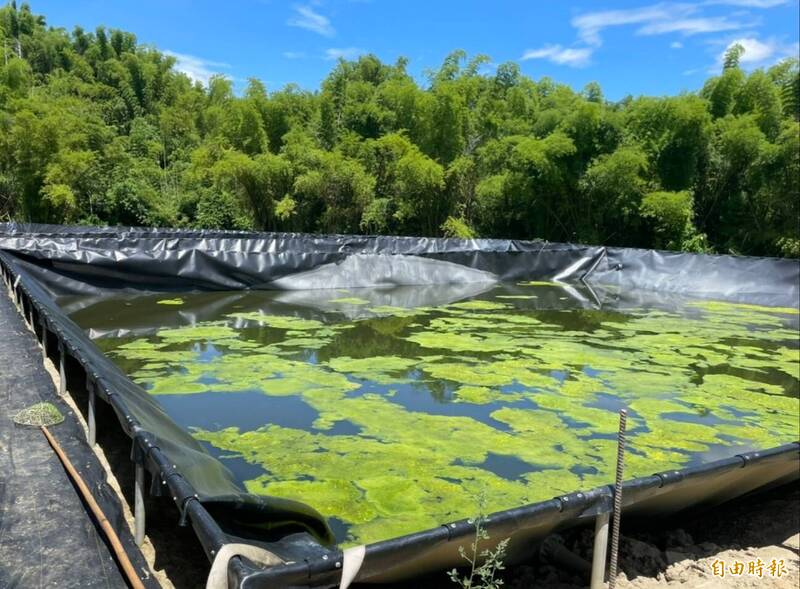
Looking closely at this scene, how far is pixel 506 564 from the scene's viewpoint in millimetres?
1841

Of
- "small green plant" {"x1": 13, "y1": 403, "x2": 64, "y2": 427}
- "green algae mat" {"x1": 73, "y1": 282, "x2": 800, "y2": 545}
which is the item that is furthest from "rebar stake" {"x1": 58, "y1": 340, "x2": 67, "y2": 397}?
"green algae mat" {"x1": 73, "y1": 282, "x2": 800, "y2": 545}

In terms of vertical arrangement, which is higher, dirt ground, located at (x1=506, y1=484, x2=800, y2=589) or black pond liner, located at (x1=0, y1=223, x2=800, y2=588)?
black pond liner, located at (x1=0, y1=223, x2=800, y2=588)

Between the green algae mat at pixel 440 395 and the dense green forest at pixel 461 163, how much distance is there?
5852 millimetres

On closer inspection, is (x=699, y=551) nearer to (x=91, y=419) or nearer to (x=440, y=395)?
(x=440, y=395)

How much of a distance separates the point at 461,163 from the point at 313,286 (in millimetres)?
6195

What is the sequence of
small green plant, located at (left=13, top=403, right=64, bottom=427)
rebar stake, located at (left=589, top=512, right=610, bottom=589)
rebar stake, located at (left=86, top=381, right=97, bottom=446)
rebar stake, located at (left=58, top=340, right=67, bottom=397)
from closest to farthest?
1. rebar stake, located at (left=589, top=512, right=610, bottom=589)
2. rebar stake, located at (left=86, top=381, right=97, bottom=446)
3. small green plant, located at (left=13, top=403, right=64, bottom=427)
4. rebar stake, located at (left=58, top=340, right=67, bottom=397)

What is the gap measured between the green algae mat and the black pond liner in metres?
0.50

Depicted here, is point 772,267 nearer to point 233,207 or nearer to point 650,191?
point 650,191

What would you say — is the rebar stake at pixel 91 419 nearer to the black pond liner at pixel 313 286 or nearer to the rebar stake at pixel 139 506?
the black pond liner at pixel 313 286

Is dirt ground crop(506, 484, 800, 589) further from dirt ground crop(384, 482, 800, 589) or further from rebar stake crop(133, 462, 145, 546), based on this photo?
rebar stake crop(133, 462, 145, 546)

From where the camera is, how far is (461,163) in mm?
13180

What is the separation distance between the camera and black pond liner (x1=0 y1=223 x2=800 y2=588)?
149cm

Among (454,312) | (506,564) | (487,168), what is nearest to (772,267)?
(454,312)

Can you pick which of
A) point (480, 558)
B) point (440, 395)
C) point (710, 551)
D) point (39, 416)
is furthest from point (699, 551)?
point (39, 416)
